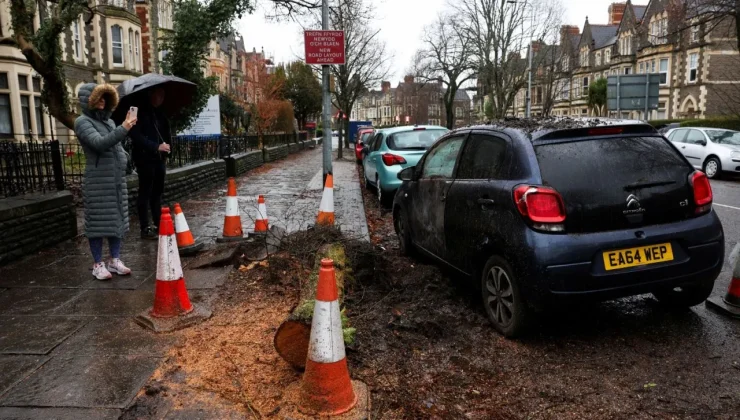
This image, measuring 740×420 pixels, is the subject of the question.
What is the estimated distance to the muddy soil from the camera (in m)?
3.09

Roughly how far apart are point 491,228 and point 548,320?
3.22 ft

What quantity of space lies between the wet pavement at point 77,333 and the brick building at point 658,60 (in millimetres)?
24105

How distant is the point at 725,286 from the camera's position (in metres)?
5.31

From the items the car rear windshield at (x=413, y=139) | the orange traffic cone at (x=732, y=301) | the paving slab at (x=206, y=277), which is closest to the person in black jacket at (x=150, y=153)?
the paving slab at (x=206, y=277)

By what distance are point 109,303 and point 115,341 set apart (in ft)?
3.18

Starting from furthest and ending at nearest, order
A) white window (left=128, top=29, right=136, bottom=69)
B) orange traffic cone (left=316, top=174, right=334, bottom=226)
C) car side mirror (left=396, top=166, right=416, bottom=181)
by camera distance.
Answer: white window (left=128, top=29, right=136, bottom=69)
orange traffic cone (left=316, top=174, right=334, bottom=226)
car side mirror (left=396, top=166, right=416, bottom=181)

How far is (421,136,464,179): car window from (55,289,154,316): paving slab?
3019 mm

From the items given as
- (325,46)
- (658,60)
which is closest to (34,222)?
(325,46)

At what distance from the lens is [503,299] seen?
13.5ft

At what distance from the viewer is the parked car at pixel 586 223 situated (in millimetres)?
3680

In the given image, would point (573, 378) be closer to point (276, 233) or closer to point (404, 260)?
point (404, 260)

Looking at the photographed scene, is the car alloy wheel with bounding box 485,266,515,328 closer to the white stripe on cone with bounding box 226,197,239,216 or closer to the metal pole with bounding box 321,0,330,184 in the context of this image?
the white stripe on cone with bounding box 226,197,239,216

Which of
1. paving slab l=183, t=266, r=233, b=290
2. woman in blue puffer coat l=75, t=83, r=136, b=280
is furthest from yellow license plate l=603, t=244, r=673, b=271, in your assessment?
woman in blue puffer coat l=75, t=83, r=136, b=280

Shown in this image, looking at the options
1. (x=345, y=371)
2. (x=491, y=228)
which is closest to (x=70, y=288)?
(x=345, y=371)
